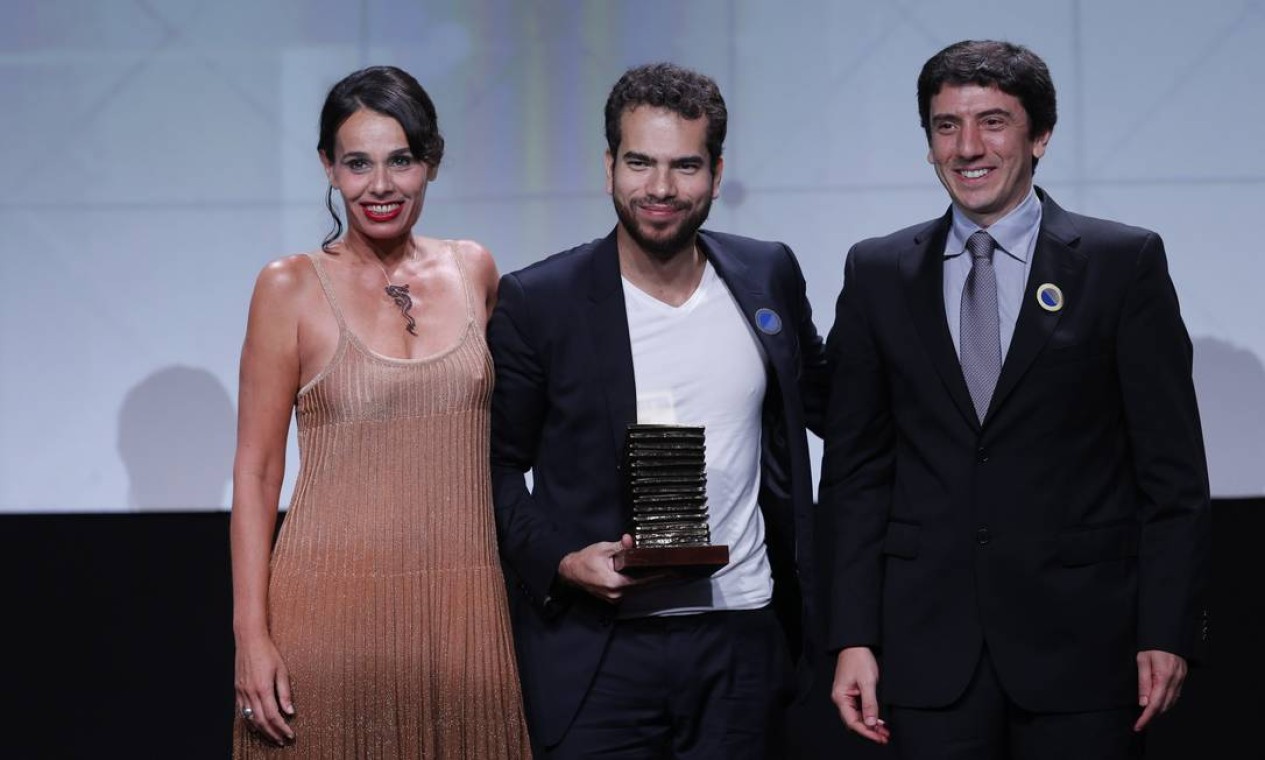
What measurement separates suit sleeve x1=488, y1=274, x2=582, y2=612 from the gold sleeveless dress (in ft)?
0.19

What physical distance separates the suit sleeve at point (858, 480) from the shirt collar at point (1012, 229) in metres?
0.17

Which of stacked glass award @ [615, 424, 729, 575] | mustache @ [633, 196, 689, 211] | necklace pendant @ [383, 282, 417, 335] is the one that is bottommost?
stacked glass award @ [615, 424, 729, 575]

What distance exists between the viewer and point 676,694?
2.48m

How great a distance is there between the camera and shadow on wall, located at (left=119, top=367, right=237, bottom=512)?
3936 mm

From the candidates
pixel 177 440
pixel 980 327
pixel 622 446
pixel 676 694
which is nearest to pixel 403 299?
pixel 622 446

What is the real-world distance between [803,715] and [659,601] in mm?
1544

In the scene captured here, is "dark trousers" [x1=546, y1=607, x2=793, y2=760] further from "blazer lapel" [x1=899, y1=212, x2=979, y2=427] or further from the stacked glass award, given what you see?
"blazer lapel" [x1=899, y1=212, x2=979, y2=427]

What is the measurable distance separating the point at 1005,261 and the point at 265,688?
1.38m

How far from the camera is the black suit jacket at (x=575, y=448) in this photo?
2.50 m

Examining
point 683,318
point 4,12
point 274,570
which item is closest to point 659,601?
point 683,318

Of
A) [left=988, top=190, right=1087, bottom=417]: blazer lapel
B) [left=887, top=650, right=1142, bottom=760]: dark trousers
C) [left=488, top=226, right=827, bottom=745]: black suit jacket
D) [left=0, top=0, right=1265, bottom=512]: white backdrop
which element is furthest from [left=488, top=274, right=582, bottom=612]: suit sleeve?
[left=0, top=0, right=1265, bottom=512]: white backdrop

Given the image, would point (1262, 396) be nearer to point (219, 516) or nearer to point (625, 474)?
point (625, 474)

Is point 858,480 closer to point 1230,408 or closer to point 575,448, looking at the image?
point 575,448

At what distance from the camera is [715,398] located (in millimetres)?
2525
